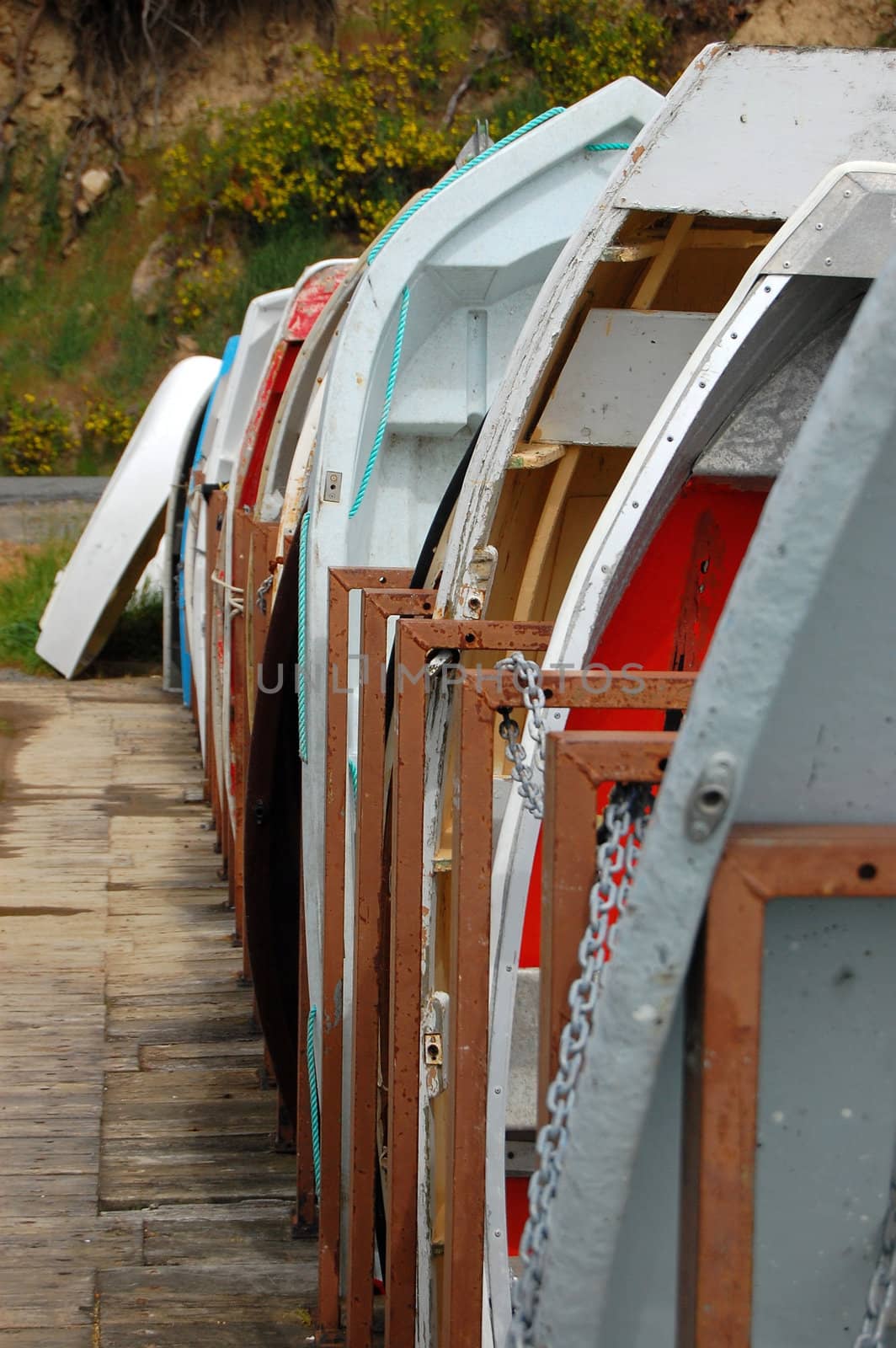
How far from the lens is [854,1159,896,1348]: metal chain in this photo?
129 centimetres

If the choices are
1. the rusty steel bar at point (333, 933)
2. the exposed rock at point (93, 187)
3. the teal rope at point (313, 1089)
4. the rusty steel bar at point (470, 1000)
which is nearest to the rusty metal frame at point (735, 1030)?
the rusty steel bar at point (470, 1000)

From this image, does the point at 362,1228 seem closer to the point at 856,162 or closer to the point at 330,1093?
the point at 330,1093

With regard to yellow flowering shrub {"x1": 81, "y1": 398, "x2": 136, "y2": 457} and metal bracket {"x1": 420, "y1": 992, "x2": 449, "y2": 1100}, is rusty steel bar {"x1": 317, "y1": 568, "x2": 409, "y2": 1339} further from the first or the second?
yellow flowering shrub {"x1": 81, "y1": 398, "x2": 136, "y2": 457}

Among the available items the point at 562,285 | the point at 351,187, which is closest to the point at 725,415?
the point at 562,285

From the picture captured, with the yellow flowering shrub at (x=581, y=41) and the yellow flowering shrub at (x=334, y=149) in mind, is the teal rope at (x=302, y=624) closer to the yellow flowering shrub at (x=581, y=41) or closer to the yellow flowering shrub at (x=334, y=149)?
the yellow flowering shrub at (x=334, y=149)

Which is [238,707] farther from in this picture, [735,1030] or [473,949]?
[735,1030]

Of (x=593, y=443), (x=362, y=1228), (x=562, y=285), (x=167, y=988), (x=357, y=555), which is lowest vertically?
(x=167, y=988)

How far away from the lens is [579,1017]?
1.39 metres

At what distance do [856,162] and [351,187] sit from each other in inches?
764

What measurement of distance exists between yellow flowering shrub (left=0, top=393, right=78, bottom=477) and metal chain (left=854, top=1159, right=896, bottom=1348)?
19.4 meters

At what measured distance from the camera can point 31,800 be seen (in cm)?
830

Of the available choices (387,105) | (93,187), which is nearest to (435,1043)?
(387,105)

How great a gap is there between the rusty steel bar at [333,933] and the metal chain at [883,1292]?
2.05 meters

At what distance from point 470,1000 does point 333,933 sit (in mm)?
1228
